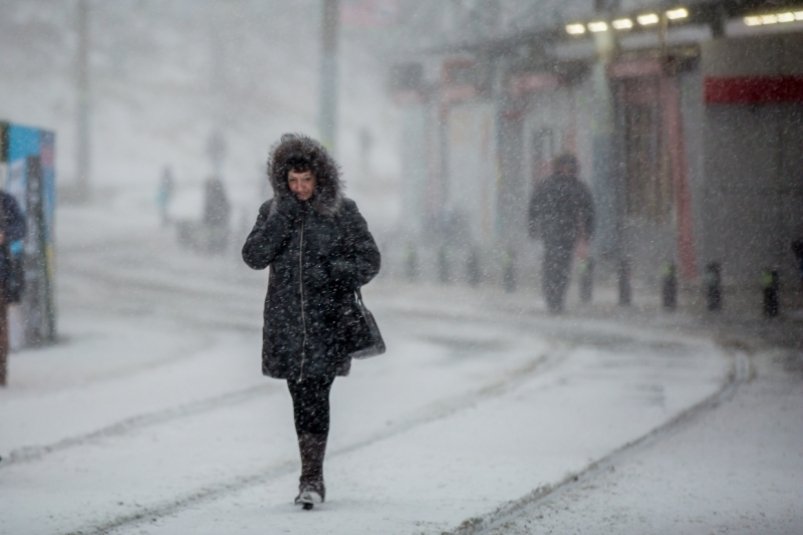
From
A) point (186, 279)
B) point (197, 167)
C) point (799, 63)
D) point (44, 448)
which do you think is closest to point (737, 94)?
point (799, 63)

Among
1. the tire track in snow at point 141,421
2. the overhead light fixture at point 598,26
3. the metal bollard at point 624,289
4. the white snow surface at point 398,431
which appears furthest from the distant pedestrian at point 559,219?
the tire track in snow at point 141,421

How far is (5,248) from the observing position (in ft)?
34.8

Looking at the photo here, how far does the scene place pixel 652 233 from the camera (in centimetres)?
2541

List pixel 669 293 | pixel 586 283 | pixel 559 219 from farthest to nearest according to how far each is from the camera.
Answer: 1. pixel 586 283
2. pixel 669 293
3. pixel 559 219

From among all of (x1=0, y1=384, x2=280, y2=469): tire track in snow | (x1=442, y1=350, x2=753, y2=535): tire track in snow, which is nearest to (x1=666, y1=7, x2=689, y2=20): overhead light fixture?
(x1=442, y1=350, x2=753, y2=535): tire track in snow

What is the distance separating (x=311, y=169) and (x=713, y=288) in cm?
1327

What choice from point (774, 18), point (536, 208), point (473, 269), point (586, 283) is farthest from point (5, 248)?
point (473, 269)

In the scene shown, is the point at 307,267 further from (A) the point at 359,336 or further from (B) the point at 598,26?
(B) the point at 598,26

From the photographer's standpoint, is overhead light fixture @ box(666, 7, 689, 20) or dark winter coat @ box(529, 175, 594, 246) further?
overhead light fixture @ box(666, 7, 689, 20)

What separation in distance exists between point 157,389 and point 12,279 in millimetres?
1337

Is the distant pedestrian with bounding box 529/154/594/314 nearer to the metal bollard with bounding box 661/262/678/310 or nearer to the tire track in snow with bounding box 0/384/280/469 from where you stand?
the metal bollard with bounding box 661/262/678/310

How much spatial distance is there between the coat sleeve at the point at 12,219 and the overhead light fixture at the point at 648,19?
1288cm

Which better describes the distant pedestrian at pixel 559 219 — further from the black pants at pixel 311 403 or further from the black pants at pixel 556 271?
the black pants at pixel 311 403

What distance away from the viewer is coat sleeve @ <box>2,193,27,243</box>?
11036 millimetres
